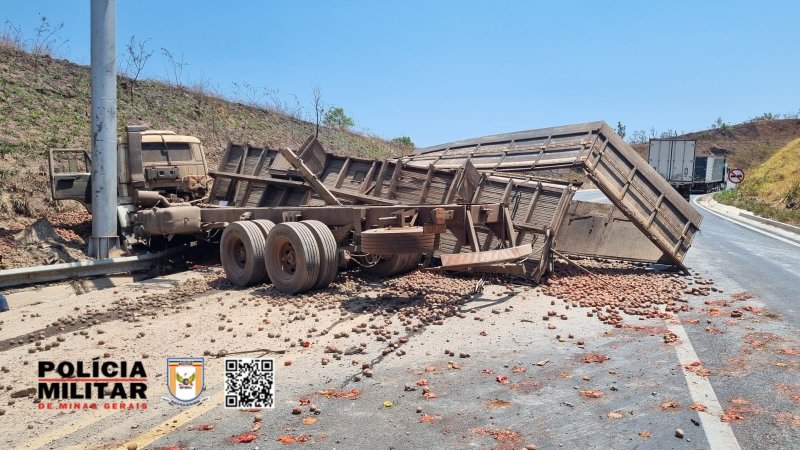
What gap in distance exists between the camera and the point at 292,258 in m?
9.55

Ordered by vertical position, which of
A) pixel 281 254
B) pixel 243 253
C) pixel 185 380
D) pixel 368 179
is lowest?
pixel 185 380

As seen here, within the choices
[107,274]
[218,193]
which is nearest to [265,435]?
[107,274]

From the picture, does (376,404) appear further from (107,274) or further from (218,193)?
(218,193)

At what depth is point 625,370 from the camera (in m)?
5.78

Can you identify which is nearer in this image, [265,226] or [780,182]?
[265,226]

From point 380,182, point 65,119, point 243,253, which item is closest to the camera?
point 243,253

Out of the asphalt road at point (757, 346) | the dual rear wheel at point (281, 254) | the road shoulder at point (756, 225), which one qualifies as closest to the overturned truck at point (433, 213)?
the dual rear wheel at point (281, 254)

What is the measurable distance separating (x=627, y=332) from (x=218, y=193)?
30.9 ft

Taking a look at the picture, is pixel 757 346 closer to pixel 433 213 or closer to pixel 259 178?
pixel 433 213

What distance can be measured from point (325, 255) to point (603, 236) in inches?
230

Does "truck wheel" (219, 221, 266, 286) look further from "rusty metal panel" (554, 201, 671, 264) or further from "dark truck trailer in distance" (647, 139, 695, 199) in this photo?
"dark truck trailer in distance" (647, 139, 695, 199)

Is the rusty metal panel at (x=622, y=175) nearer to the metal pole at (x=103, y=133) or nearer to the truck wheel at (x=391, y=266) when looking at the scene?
the truck wheel at (x=391, y=266)

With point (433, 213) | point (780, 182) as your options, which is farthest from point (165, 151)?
point (780, 182)

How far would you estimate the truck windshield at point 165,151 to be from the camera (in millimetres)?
13234
